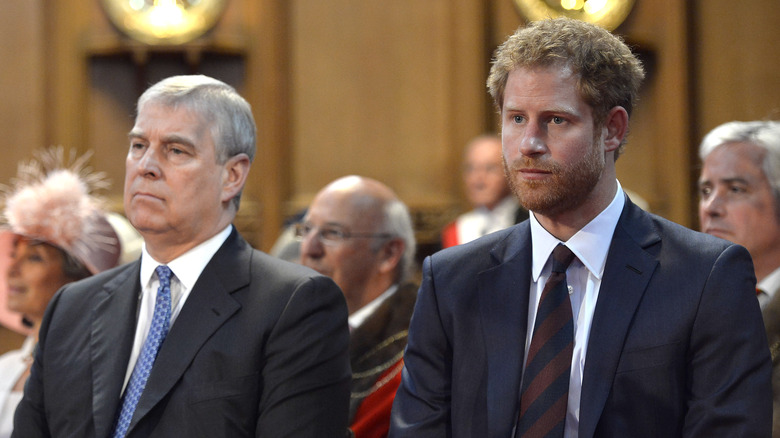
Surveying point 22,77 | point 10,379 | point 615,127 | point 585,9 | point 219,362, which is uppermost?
point 585,9

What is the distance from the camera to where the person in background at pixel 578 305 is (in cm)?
170

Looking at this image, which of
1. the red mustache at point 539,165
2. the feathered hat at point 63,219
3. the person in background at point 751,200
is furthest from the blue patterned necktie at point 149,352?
the person in background at point 751,200

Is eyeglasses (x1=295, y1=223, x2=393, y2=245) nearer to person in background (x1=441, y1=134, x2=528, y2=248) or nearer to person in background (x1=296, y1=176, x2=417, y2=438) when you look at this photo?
person in background (x1=296, y1=176, x2=417, y2=438)

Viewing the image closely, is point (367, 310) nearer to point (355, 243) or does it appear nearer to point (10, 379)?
point (355, 243)

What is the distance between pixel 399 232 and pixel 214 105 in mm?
1208

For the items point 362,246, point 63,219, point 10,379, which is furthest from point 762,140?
point 10,379

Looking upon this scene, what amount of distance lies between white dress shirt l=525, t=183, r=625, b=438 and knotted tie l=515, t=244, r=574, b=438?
0.03 m

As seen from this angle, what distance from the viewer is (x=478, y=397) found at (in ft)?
6.02

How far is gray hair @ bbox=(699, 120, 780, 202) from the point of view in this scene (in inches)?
108

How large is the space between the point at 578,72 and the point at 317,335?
864mm

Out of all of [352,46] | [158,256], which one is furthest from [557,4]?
[158,256]

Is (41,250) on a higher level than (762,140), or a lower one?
lower

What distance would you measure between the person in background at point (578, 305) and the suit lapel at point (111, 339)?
71 cm

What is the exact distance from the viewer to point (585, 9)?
563cm
